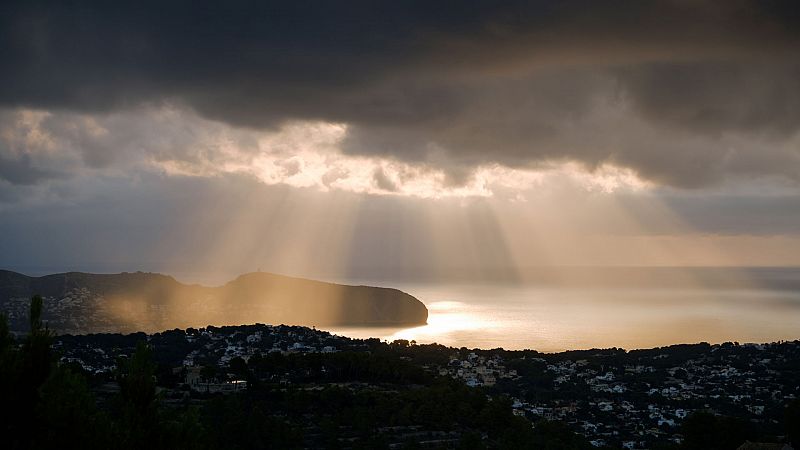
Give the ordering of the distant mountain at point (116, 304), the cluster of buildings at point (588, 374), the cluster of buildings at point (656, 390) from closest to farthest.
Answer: the cluster of buildings at point (656, 390), the cluster of buildings at point (588, 374), the distant mountain at point (116, 304)

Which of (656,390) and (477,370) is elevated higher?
(477,370)

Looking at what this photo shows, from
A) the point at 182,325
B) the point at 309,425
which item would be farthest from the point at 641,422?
the point at 182,325

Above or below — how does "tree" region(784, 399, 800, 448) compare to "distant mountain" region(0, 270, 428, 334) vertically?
below

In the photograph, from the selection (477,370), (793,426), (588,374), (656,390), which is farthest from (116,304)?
(793,426)

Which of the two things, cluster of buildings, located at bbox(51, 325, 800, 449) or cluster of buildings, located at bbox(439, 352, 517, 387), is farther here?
cluster of buildings, located at bbox(439, 352, 517, 387)

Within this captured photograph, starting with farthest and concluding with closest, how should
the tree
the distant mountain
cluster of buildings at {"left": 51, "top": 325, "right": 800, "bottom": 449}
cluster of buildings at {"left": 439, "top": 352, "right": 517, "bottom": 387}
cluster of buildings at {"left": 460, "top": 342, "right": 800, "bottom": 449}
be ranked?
the distant mountain, cluster of buildings at {"left": 439, "top": 352, "right": 517, "bottom": 387}, cluster of buildings at {"left": 51, "top": 325, "right": 800, "bottom": 449}, cluster of buildings at {"left": 460, "top": 342, "right": 800, "bottom": 449}, the tree

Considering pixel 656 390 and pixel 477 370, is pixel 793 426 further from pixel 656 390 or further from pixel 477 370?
pixel 477 370

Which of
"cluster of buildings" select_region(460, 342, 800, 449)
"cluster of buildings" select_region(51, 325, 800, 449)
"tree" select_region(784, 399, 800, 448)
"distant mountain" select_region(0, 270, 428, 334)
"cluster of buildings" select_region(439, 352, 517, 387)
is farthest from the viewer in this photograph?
"distant mountain" select_region(0, 270, 428, 334)

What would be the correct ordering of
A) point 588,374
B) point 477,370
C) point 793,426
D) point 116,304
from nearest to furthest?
point 793,426, point 477,370, point 588,374, point 116,304

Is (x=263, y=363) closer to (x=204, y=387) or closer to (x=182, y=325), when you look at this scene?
(x=204, y=387)

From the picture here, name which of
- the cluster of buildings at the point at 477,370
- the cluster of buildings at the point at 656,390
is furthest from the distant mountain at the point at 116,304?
the cluster of buildings at the point at 656,390

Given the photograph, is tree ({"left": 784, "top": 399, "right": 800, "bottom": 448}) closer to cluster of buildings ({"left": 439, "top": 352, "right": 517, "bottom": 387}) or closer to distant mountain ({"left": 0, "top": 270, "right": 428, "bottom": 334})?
cluster of buildings ({"left": 439, "top": 352, "right": 517, "bottom": 387})

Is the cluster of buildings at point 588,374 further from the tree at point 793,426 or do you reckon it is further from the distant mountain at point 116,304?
the distant mountain at point 116,304

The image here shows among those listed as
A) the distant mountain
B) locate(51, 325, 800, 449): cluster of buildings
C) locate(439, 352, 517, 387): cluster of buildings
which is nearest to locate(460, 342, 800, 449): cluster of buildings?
locate(51, 325, 800, 449): cluster of buildings
